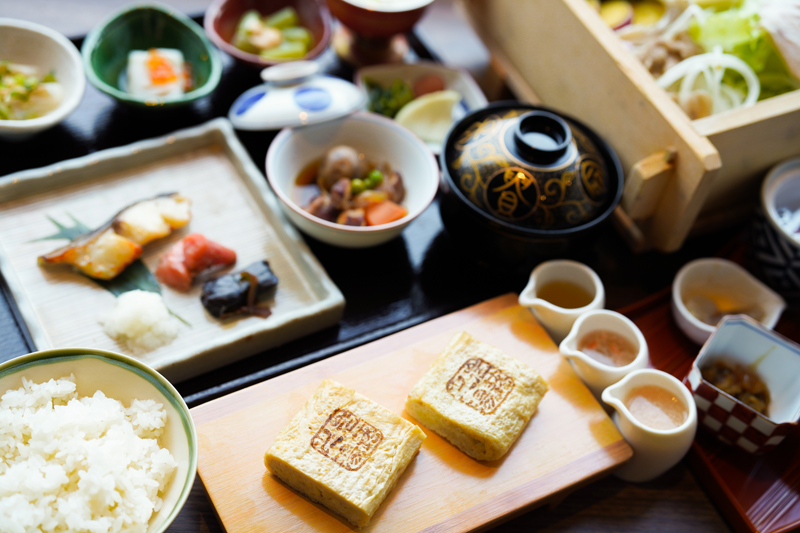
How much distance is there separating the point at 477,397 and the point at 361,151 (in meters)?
1.13

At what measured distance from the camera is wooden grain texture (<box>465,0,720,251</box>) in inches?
76.9

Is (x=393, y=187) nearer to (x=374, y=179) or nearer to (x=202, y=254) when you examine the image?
(x=374, y=179)

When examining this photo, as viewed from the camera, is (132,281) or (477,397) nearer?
(477,397)

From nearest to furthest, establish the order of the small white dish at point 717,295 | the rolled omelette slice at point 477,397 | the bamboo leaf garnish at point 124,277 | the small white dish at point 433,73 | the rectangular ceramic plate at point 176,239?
1. the rolled omelette slice at point 477,397
2. the rectangular ceramic plate at point 176,239
3. the bamboo leaf garnish at point 124,277
4. the small white dish at point 717,295
5. the small white dish at point 433,73

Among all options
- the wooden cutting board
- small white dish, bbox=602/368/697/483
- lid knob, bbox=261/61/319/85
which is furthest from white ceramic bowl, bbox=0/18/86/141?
small white dish, bbox=602/368/697/483

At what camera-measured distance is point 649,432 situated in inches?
63.2

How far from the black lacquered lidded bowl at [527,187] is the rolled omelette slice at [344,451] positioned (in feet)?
2.30

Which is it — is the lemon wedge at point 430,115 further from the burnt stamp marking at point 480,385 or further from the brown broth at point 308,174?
the burnt stamp marking at point 480,385

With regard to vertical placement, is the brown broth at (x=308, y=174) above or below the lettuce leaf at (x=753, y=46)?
below

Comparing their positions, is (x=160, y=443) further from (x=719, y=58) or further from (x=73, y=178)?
(x=719, y=58)

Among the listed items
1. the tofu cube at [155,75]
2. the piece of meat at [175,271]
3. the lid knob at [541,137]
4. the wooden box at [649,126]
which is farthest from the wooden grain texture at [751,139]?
the tofu cube at [155,75]

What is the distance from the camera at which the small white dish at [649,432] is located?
1.61 m

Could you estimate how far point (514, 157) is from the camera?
192 cm

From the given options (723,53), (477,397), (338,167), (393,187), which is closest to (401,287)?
(393,187)
